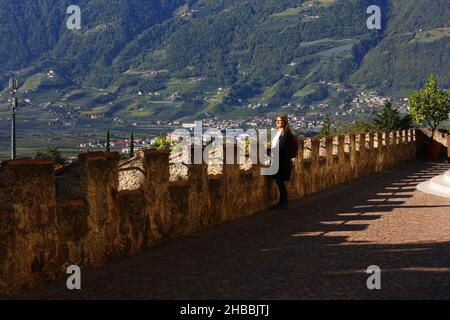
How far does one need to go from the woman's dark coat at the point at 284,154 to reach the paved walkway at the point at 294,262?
28.5 inches

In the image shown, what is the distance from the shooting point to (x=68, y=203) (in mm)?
8000

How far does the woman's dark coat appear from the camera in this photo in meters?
14.0

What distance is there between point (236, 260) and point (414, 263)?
1940 millimetres

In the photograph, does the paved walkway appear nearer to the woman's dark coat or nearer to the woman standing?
the woman standing

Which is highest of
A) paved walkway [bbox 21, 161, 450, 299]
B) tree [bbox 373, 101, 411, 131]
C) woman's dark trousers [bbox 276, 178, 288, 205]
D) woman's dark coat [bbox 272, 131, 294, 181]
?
tree [bbox 373, 101, 411, 131]

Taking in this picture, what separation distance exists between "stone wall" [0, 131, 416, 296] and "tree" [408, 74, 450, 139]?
35673 millimetres

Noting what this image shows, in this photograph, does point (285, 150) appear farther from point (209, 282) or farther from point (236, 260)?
point (209, 282)

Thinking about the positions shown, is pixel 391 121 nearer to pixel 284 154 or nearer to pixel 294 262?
pixel 284 154

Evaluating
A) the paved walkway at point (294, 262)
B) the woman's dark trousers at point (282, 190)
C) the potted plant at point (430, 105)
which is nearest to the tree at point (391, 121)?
the potted plant at point (430, 105)

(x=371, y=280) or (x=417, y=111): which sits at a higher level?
(x=417, y=111)

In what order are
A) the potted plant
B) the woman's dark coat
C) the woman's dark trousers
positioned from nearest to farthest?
the woman's dark coat < the woman's dark trousers < the potted plant

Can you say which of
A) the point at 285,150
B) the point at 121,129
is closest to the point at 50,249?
the point at 285,150

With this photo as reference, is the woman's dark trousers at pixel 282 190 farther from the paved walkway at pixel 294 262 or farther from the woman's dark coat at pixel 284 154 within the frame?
the paved walkway at pixel 294 262

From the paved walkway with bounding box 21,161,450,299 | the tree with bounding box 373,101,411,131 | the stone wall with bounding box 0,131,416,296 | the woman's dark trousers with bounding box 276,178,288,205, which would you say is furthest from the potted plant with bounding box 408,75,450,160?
the stone wall with bounding box 0,131,416,296
